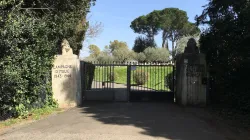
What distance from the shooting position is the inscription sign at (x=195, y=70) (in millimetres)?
12898

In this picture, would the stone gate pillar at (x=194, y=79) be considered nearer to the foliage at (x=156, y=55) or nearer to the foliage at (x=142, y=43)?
the foliage at (x=156, y=55)

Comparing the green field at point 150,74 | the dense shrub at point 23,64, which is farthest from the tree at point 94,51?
the dense shrub at point 23,64

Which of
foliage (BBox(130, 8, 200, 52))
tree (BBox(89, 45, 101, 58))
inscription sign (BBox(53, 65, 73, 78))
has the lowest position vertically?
inscription sign (BBox(53, 65, 73, 78))

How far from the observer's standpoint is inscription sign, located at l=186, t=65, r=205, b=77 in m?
12.9

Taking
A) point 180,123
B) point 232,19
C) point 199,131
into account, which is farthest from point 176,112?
point 232,19

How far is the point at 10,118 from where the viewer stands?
9.61 metres

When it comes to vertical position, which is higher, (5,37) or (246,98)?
(5,37)

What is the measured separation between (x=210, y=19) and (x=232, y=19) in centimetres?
184

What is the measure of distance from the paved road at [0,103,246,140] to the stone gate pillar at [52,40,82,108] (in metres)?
1.69

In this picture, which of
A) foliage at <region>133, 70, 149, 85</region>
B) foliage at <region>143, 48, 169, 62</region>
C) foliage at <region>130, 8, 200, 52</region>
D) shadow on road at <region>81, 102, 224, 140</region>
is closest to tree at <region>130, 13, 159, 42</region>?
foliage at <region>130, 8, 200, 52</region>

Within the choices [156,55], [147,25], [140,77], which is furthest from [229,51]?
[147,25]

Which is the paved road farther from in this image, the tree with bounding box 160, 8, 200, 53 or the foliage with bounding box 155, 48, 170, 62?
the tree with bounding box 160, 8, 200, 53

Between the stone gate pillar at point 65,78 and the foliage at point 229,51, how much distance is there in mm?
5856

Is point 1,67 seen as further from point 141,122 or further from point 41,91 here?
point 141,122
